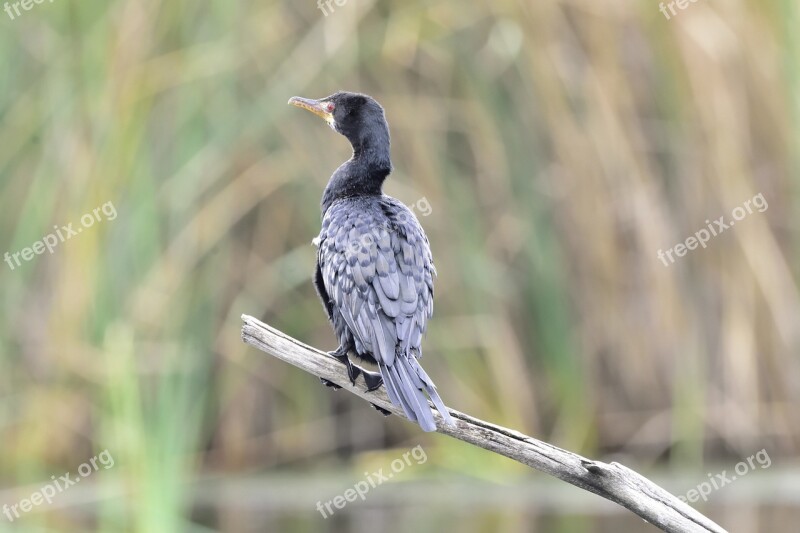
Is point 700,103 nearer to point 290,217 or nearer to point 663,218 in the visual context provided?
point 663,218

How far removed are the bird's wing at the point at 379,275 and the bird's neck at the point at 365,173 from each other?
18 cm

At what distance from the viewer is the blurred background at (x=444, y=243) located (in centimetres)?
577

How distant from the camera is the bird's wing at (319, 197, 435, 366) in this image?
311 centimetres

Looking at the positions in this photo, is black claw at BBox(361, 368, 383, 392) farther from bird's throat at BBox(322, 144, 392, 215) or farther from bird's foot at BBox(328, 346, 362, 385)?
bird's throat at BBox(322, 144, 392, 215)

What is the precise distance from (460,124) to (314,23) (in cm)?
87

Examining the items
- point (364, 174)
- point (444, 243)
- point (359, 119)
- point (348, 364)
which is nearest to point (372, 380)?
point (348, 364)

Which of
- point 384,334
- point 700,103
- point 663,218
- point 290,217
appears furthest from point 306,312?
point 384,334

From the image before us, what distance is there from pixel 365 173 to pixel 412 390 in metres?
0.84

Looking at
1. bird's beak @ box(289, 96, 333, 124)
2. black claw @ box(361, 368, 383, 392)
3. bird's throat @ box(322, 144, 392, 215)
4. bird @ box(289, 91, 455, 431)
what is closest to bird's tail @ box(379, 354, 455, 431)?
bird @ box(289, 91, 455, 431)

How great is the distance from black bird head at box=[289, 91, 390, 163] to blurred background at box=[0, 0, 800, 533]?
202cm

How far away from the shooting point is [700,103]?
629 cm

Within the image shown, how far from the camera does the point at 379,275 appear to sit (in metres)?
3.19

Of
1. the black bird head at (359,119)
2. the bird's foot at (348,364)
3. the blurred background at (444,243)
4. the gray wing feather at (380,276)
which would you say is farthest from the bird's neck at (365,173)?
the blurred background at (444,243)

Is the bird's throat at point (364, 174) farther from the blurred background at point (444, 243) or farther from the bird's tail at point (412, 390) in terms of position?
the blurred background at point (444, 243)
